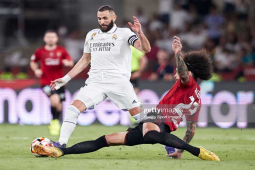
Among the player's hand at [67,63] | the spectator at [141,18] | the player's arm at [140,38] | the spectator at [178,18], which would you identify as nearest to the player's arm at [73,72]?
the player's arm at [140,38]

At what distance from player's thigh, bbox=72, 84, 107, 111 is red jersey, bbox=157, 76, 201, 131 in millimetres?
1017

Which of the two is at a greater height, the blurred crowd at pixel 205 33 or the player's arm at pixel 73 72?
the blurred crowd at pixel 205 33

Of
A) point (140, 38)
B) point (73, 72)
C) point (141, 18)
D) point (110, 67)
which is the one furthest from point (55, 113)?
point (141, 18)

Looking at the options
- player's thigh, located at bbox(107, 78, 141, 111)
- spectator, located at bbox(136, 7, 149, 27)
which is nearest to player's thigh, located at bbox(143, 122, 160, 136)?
player's thigh, located at bbox(107, 78, 141, 111)

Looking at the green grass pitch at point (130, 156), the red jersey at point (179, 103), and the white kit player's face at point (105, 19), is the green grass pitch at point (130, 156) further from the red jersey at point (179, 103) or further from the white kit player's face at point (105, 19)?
the white kit player's face at point (105, 19)

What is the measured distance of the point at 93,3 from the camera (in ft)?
66.0

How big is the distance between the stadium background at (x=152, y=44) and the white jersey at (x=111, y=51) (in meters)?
6.07

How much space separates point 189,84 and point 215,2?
1343 cm

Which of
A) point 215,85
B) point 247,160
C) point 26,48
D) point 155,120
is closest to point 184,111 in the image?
point 155,120

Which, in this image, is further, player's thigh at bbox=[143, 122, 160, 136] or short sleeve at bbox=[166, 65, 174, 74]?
short sleeve at bbox=[166, 65, 174, 74]

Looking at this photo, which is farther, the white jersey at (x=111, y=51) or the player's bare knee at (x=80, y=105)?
the white jersey at (x=111, y=51)

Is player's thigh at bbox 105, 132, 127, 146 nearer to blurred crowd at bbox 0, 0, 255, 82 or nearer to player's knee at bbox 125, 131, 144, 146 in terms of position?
player's knee at bbox 125, 131, 144, 146

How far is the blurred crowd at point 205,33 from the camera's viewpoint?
16.8 meters

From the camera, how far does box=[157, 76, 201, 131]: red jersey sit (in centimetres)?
746
